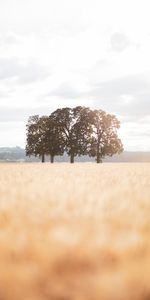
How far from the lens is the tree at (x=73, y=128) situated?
86375mm

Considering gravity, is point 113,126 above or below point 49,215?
above

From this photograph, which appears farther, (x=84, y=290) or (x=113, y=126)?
(x=113, y=126)

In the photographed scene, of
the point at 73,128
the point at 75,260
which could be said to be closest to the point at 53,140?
the point at 73,128

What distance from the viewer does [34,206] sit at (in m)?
3.85

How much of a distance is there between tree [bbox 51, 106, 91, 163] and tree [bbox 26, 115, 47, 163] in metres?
6.09

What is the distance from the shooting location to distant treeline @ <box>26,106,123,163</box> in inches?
3388

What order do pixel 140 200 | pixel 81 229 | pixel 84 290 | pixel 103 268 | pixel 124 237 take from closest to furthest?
1. pixel 84 290
2. pixel 103 268
3. pixel 124 237
4. pixel 81 229
5. pixel 140 200

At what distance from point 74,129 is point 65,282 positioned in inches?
3454

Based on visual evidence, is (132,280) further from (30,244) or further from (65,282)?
(30,244)

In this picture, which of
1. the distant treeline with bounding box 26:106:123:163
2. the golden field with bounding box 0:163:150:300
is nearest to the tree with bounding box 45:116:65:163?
the distant treeline with bounding box 26:106:123:163

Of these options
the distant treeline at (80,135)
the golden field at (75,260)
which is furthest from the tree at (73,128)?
the golden field at (75,260)

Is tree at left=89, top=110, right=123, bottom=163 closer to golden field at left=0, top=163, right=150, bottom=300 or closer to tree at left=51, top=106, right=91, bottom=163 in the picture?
tree at left=51, top=106, right=91, bottom=163

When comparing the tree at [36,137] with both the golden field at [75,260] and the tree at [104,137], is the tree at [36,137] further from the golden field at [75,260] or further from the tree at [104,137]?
the golden field at [75,260]

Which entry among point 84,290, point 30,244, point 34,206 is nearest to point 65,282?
point 84,290
